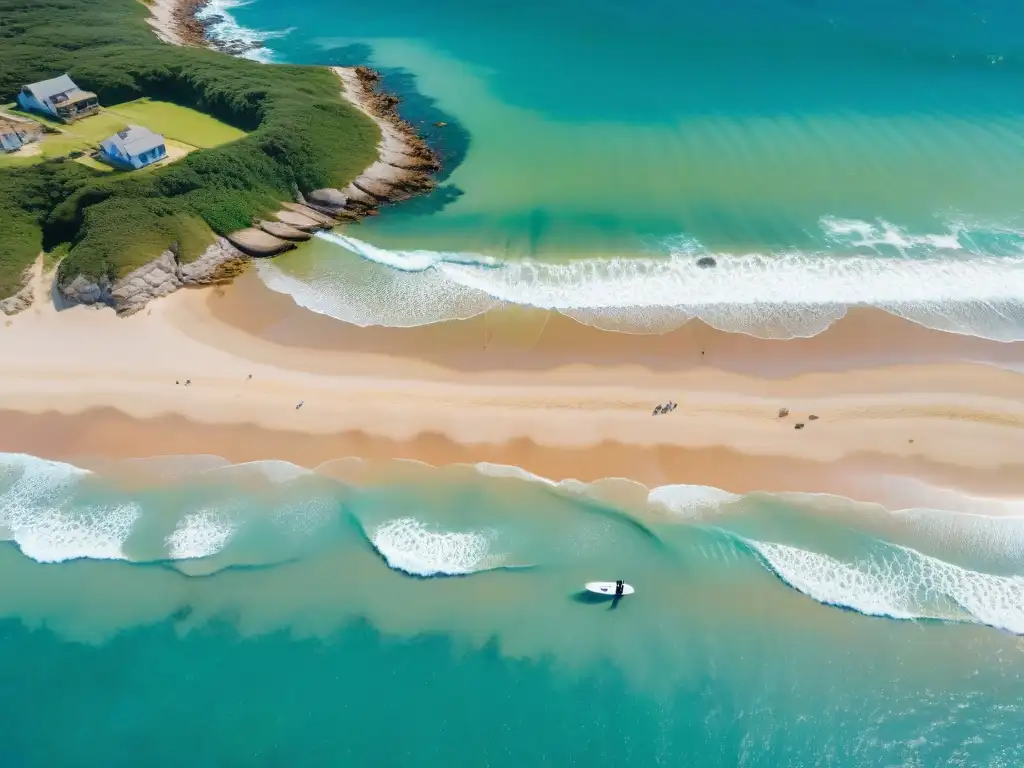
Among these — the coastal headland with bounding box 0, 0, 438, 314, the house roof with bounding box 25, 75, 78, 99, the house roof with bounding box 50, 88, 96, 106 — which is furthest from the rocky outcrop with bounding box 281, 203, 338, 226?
the house roof with bounding box 25, 75, 78, 99

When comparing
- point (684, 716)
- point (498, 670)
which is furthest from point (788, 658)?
point (498, 670)

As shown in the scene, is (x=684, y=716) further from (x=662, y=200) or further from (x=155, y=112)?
(x=155, y=112)

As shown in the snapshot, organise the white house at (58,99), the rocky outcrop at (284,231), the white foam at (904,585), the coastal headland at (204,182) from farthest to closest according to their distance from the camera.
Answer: the white house at (58,99), the rocky outcrop at (284,231), the coastal headland at (204,182), the white foam at (904,585)

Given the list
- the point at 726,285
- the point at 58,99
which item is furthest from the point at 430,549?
the point at 58,99

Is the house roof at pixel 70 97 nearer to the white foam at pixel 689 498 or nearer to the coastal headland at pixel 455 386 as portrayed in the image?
the coastal headland at pixel 455 386

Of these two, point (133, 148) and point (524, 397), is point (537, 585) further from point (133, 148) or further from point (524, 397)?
point (133, 148)

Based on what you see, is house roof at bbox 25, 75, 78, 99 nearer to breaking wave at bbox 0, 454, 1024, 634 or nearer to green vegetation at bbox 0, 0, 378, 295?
green vegetation at bbox 0, 0, 378, 295

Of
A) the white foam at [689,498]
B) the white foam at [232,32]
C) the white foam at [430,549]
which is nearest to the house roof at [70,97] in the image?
the white foam at [232,32]
